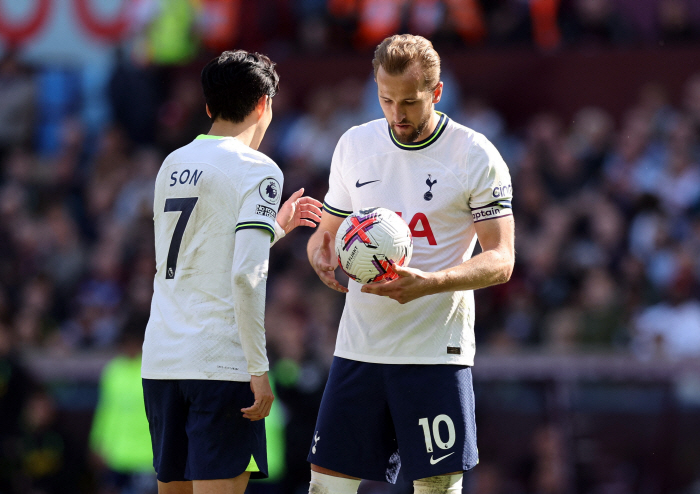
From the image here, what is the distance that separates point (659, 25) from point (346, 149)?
9334 millimetres

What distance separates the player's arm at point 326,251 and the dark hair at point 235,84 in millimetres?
827

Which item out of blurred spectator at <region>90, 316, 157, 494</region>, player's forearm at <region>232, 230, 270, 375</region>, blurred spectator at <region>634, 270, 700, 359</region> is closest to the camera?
player's forearm at <region>232, 230, 270, 375</region>

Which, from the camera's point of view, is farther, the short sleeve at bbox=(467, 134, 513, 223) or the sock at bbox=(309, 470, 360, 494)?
the sock at bbox=(309, 470, 360, 494)

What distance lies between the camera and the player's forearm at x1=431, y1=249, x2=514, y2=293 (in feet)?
14.7

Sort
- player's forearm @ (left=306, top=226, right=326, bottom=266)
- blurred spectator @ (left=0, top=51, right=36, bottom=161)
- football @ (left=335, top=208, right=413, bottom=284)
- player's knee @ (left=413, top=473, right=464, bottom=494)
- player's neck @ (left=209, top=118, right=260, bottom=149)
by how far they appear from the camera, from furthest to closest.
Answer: blurred spectator @ (left=0, top=51, right=36, bottom=161), player's forearm @ (left=306, top=226, right=326, bottom=266), player's knee @ (left=413, top=473, right=464, bottom=494), player's neck @ (left=209, top=118, right=260, bottom=149), football @ (left=335, top=208, right=413, bottom=284)

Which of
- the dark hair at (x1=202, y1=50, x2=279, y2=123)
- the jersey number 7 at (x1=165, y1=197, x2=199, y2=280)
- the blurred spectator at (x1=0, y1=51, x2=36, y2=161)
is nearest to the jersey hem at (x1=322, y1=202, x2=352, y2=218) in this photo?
the dark hair at (x1=202, y1=50, x2=279, y2=123)

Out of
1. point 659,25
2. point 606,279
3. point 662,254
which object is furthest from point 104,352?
point 659,25

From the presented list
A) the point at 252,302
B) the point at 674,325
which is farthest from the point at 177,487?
the point at 674,325

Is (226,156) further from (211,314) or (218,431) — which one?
(218,431)

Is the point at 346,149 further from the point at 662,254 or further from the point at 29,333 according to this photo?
the point at 29,333

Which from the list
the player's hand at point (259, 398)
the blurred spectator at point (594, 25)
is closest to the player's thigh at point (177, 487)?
the player's hand at point (259, 398)

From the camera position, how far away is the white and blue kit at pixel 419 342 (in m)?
4.79

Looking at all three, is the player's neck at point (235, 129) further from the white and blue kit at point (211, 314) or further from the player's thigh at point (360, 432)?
the player's thigh at point (360, 432)

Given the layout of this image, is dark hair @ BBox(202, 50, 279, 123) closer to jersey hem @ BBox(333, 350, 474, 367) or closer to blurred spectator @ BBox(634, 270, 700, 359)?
jersey hem @ BBox(333, 350, 474, 367)
